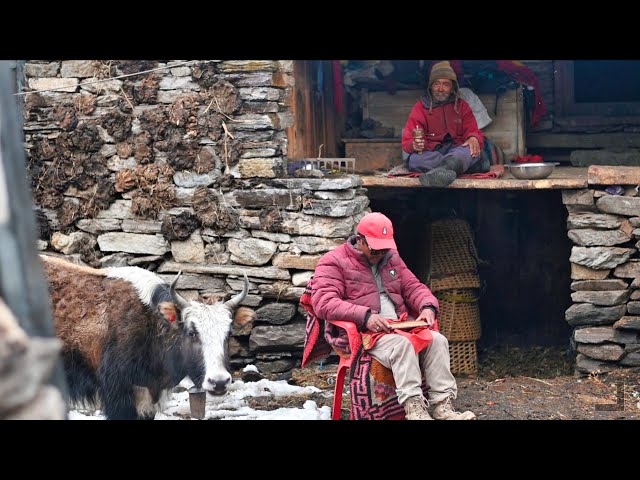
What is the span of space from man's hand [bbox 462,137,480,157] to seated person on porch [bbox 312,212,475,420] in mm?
2158

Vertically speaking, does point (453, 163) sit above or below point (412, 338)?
above

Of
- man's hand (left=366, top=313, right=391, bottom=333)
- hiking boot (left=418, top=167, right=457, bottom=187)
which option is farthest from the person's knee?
hiking boot (left=418, top=167, right=457, bottom=187)

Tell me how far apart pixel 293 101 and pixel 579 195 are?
8.23 ft

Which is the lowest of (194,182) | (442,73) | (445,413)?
(445,413)

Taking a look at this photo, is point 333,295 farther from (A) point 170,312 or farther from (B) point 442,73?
(B) point 442,73

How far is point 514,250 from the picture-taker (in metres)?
9.73

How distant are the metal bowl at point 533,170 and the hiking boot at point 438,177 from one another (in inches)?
21.2

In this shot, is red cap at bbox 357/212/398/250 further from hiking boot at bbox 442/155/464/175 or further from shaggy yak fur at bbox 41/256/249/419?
hiking boot at bbox 442/155/464/175

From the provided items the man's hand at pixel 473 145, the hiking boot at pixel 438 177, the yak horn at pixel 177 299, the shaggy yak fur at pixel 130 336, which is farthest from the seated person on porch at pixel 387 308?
the man's hand at pixel 473 145

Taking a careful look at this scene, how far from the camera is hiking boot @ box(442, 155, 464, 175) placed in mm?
8031

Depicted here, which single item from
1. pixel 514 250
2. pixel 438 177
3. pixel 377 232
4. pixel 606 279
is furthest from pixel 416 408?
pixel 514 250

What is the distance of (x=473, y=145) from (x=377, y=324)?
2.86m

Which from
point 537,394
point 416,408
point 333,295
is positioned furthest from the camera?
point 537,394
